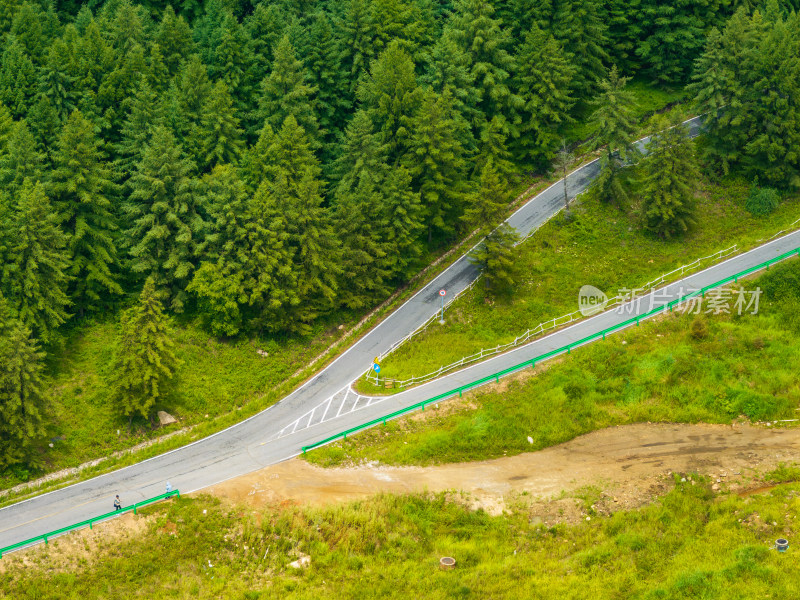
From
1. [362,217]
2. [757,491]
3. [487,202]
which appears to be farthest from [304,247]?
[757,491]

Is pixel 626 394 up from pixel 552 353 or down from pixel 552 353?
down

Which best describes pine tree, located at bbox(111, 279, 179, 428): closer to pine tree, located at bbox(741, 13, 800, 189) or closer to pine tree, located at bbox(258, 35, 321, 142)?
pine tree, located at bbox(258, 35, 321, 142)

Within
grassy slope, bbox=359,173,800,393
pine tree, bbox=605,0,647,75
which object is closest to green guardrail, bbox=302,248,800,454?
grassy slope, bbox=359,173,800,393

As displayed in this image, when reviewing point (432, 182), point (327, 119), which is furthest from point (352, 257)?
point (327, 119)

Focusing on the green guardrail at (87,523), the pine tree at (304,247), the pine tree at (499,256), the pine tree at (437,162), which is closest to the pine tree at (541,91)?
the pine tree at (437,162)

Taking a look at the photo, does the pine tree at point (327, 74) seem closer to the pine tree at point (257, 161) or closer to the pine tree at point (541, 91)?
the pine tree at point (257, 161)

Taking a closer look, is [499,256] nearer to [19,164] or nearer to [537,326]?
[537,326]
